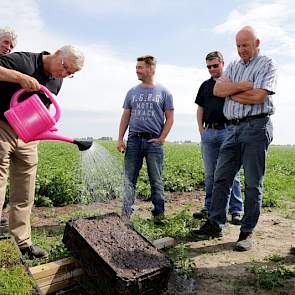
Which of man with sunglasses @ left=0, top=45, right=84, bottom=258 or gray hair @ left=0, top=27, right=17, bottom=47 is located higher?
gray hair @ left=0, top=27, right=17, bottom=47

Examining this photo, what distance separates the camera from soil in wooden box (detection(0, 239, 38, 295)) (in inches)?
99.4

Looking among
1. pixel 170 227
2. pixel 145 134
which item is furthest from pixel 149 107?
pixel 170 227

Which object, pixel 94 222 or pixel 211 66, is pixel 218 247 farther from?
pixel 211 66

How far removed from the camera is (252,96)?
419 cm

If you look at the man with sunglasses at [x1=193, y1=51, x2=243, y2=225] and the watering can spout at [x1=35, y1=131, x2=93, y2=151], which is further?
the man with sunglasses at [x1=193, y1=51, x2=243, y2=225]

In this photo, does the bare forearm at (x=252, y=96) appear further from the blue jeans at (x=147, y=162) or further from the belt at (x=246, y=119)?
the blue jeans at (x=147, y=162)

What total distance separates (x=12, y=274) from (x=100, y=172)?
1706 mm

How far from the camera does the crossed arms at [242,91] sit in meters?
4.16

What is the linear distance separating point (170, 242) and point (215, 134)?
6.12 ft

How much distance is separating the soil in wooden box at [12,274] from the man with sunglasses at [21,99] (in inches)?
28.1

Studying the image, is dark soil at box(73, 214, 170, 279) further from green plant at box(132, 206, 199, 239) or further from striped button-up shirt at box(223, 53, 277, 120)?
striped button-up shirt at box(223, 53, 277, 120)

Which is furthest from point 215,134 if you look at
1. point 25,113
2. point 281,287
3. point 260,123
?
point 25,113

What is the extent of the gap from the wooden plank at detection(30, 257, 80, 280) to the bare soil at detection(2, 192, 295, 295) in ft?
2.99

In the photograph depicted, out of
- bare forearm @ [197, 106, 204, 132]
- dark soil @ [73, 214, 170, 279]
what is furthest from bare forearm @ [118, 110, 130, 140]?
dark soil @ [73, 214, 170, 279]
